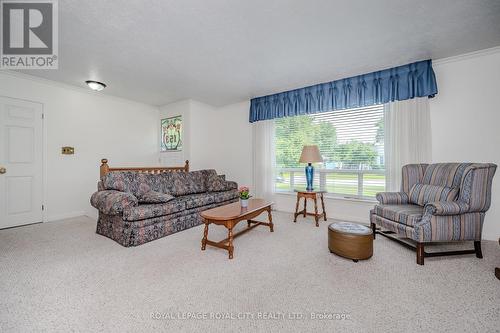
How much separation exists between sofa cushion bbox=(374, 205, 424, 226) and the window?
3.36 feet

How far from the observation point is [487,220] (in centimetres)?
285

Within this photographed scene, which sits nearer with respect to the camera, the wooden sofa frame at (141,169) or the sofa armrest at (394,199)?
the sofa armrest at (394,199)

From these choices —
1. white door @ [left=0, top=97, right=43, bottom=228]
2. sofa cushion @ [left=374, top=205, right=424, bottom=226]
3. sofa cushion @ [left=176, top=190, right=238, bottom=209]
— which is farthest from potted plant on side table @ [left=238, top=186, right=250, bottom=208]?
white door @ [left=0, top=97, right=43, bottom=228]

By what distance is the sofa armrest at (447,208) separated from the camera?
2.11 m

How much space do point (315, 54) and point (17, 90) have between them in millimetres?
4867

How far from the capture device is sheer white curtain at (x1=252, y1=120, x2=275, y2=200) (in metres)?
4.64

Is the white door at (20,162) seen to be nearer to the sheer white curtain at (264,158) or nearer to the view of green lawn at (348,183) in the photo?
the sheer white curtain at (264,158)

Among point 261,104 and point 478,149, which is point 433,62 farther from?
point 261,104

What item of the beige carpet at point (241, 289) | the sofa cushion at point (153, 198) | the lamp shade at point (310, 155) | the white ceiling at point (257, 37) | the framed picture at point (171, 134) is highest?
the white ceiling at point (257, 37)

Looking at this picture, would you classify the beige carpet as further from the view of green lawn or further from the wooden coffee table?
the view of green lawn

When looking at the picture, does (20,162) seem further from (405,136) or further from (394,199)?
(405,136)

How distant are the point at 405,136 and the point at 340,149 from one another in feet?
3.29

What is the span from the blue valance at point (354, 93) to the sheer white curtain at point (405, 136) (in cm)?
15

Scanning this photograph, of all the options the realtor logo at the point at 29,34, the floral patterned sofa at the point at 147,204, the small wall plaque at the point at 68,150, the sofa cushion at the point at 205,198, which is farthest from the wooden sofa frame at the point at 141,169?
the realtor logo at the point at 29,34
